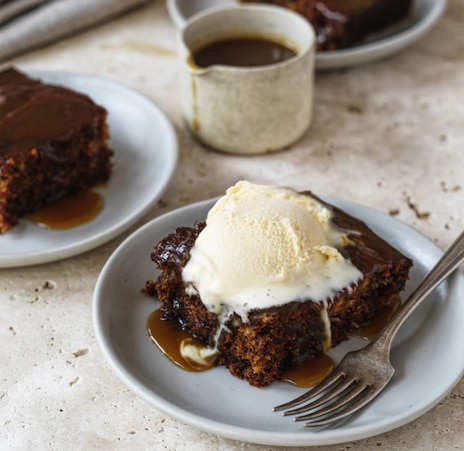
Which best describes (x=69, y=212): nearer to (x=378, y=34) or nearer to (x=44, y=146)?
(x=44, y=146)

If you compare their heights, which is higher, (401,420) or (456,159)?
(401,420)

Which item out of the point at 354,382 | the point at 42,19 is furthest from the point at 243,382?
the point at 42,19

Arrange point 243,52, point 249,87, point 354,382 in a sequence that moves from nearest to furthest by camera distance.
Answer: point 354,382 → point 249,87 → point 243,52

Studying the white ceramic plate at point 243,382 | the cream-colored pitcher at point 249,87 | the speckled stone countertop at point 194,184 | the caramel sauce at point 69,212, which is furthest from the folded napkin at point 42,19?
the white ceramic plate at point 243,382

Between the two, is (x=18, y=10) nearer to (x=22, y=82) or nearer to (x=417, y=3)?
(x=22, y=82)

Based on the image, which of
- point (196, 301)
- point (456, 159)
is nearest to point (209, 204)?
point (196, 301)
